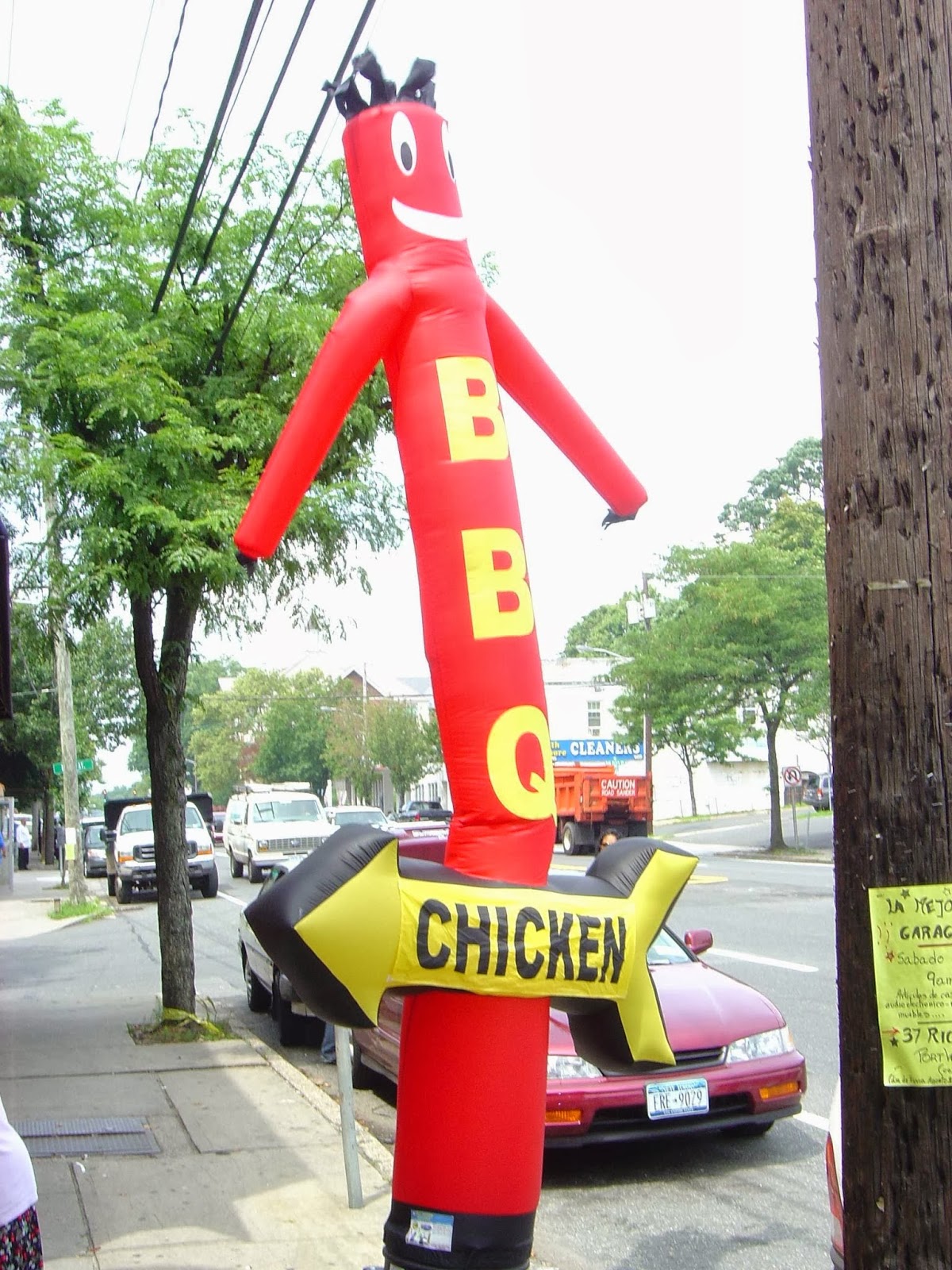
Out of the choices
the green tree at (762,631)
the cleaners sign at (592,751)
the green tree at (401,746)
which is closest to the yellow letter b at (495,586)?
the green tree at (762,631)

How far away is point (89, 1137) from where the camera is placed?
7.74 metres

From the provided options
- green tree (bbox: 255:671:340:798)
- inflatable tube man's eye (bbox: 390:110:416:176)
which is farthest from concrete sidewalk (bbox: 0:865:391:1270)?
green tree (bbox: 255:671:340:798)

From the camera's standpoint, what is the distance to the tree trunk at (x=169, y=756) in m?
10.5

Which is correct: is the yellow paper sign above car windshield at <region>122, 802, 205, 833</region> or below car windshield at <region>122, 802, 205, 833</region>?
above

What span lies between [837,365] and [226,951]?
1666 centimetres

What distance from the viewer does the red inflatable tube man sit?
12.3 ft

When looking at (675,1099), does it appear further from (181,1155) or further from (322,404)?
(322,404)

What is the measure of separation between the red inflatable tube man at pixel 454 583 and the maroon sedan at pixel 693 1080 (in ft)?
9.84

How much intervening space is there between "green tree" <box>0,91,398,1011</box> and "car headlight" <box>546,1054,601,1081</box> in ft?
12.4

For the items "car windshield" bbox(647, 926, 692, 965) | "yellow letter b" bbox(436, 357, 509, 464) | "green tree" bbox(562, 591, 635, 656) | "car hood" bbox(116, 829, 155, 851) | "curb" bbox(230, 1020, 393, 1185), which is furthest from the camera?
"green tree" bbox(562, 591, 635, 656)

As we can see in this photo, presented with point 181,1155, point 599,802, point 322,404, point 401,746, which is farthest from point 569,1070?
point 401,746

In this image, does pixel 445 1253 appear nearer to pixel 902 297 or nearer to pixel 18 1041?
pixel 902 297

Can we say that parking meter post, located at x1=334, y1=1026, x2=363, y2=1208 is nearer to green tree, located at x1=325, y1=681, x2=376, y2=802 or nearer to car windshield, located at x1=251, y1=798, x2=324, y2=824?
car windshield, located at x1=251, y1=798, x2=324, y2=824

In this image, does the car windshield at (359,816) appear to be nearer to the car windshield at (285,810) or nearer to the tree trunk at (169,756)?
the car windshield at (285,810)
